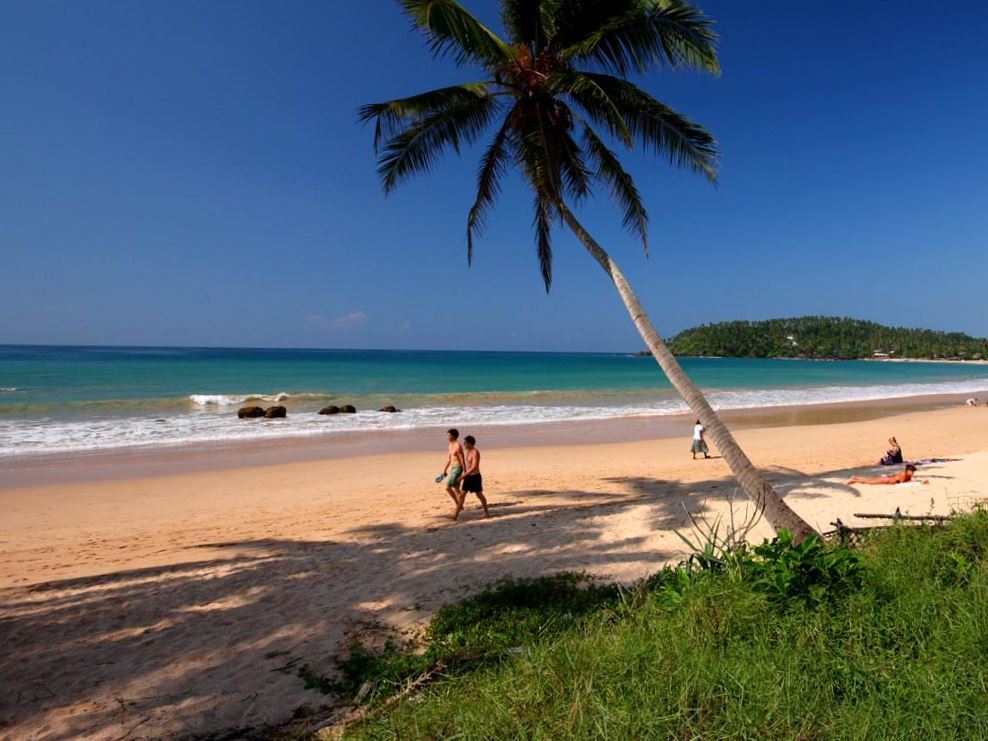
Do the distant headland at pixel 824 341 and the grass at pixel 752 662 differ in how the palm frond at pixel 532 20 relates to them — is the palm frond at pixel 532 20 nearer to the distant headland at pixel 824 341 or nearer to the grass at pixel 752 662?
the grass at pixel 752 662

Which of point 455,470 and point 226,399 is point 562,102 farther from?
point 226,399

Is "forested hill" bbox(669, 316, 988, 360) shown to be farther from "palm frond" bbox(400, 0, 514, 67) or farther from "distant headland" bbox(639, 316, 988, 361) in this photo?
"palm frond" bbox(400, 0, 514, 67)

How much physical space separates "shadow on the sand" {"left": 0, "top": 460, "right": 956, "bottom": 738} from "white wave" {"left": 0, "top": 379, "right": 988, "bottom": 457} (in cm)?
1170

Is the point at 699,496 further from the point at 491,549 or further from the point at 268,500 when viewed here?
the point at 268,500

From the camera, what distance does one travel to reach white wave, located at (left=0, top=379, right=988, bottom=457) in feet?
53.9

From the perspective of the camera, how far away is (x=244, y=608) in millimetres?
5109

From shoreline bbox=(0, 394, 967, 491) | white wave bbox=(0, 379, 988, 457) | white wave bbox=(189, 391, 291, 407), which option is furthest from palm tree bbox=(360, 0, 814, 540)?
white wave bbox=(189, 391, 291, 407)

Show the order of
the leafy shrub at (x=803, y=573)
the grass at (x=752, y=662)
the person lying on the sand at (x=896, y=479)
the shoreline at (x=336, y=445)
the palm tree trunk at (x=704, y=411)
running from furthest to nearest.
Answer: the shoreline at (x=336, y=445)
the person lying on the sand at (x=896, y=479)
the palm tree trunk at (x=704, y=411)
the leafy shrub at (x=803, y=573)
the grass at (x=752, y=662)

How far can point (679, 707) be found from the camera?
209cm

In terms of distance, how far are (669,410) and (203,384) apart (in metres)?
34.9

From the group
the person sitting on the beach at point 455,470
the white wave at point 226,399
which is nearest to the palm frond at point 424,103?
the person sitting on the beach at point 455,470

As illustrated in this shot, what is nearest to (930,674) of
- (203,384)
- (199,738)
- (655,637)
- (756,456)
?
(655,637)

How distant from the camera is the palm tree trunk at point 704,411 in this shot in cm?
552

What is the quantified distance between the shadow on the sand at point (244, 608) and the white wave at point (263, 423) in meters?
11.7
